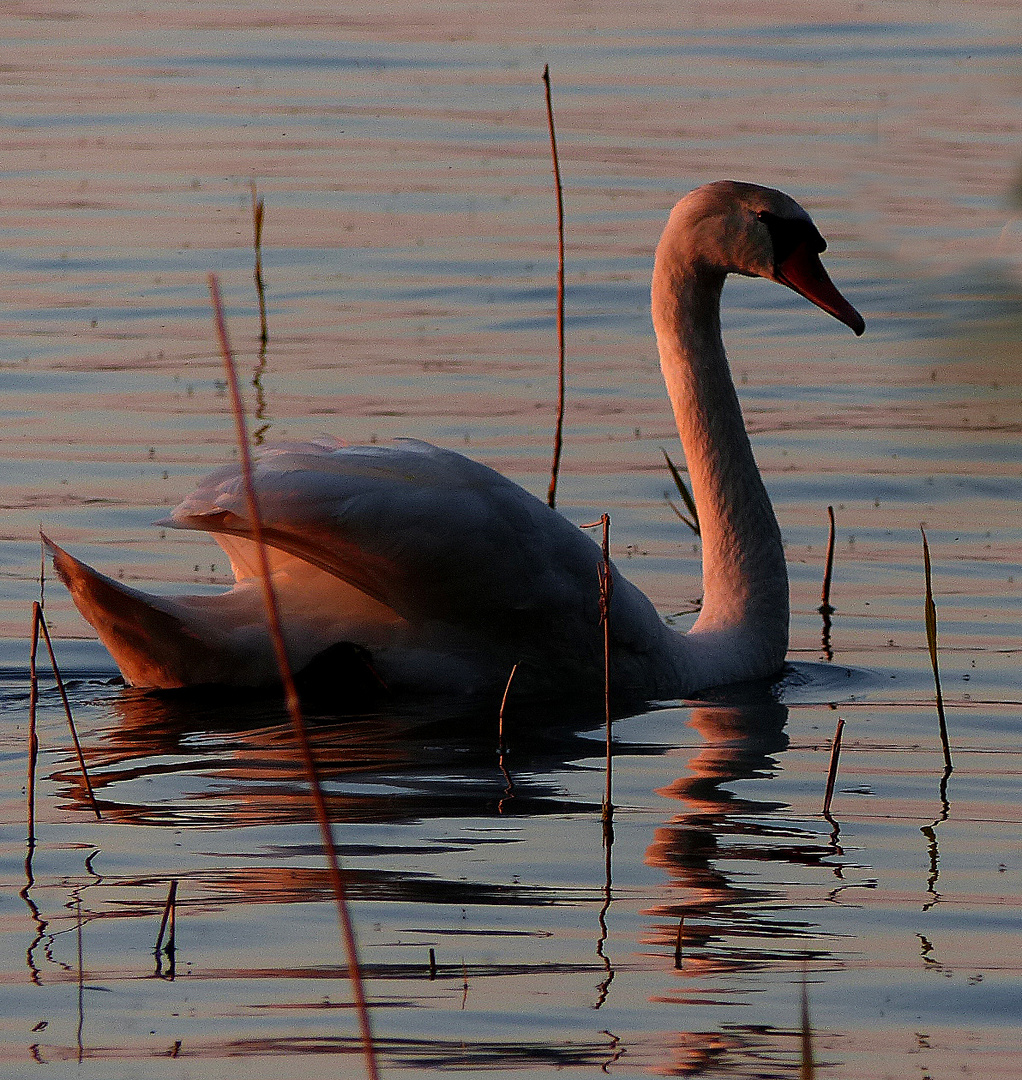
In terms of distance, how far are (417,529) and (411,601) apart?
0.29 meters

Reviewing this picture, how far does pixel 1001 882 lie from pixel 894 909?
0.34 m

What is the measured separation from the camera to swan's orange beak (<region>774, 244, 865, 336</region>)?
23.7 ft

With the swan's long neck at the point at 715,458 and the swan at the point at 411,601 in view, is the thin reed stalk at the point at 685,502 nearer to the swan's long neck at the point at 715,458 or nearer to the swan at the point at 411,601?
the swan's long neck at the point at 715,458

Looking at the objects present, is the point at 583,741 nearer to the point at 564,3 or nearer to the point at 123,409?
the point at 123,409

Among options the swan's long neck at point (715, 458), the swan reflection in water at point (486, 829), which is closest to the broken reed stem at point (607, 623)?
the swan reflection in water at point (486, 829)

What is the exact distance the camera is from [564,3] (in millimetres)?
24562

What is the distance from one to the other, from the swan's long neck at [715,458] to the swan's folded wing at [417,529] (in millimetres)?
932

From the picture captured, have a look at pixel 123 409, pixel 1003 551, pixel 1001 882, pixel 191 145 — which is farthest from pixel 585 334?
pixel 1001 882

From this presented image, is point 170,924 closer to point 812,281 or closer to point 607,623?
point 607,623

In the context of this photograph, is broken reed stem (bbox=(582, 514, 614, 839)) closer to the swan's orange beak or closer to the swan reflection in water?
the swan reflection in water

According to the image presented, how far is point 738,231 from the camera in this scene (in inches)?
280

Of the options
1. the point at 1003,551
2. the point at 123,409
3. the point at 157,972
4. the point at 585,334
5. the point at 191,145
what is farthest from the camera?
the point at 191,145

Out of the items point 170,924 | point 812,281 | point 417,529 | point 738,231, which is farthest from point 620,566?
point 170,924

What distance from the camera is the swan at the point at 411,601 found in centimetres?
573
